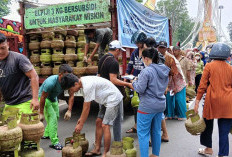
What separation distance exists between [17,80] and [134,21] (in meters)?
4.27

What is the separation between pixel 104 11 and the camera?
5863 mm

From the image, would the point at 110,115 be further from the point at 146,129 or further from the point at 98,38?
the point at 98,38

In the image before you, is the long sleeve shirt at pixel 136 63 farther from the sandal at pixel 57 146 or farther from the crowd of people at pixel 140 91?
the sandal at pixel 57 146

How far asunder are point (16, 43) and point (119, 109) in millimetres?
9265

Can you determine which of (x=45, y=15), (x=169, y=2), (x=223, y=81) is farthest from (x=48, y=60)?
(x=169, y=2)

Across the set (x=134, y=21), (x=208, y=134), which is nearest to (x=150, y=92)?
(x=208, y=134)

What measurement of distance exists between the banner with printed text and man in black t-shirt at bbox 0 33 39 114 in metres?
3.08

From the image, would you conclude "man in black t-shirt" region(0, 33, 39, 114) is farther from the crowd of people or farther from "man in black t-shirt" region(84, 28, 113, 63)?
"man in black t-shirt" region(84, 28, 113, 63)

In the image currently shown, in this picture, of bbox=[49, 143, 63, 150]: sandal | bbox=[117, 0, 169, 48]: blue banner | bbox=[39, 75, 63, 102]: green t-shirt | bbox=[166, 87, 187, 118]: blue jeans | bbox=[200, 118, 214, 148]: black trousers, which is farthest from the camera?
bbox=[166, 87, 187, 118]: blue jeans

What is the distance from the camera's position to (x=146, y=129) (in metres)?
3.42

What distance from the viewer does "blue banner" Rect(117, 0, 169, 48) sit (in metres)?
5.81

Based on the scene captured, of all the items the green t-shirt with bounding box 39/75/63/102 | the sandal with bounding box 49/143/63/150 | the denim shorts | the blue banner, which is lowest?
the sandal with bounding box 49/143/63/150

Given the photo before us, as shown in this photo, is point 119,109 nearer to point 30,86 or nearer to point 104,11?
point 30,86

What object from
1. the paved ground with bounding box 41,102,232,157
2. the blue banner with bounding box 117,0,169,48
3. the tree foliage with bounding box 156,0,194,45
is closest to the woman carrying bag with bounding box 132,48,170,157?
the paved ground with bounding box 41,102,232,157
